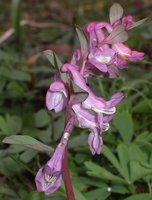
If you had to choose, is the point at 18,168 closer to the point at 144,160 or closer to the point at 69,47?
the point at 144,160

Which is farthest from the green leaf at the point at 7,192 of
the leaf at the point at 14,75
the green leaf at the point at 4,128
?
the leaf at the point at 14,75

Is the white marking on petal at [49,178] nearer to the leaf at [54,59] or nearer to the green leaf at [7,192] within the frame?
the leaf at [54,59]

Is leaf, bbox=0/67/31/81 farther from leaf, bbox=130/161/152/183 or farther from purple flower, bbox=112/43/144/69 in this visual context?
purple flower, bbox=112/43/144/69

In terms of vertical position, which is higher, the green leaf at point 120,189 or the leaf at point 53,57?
the leaf at point 53,57

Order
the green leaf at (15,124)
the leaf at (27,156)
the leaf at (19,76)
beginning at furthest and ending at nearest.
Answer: the leaf at (19,76) → the green leaf at (15,124) → the leaf at (27,156)

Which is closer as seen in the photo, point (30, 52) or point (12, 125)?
point (12, 125)

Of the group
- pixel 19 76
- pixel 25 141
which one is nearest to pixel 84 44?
pixel 25 141

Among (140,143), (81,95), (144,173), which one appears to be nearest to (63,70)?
(81,95)
